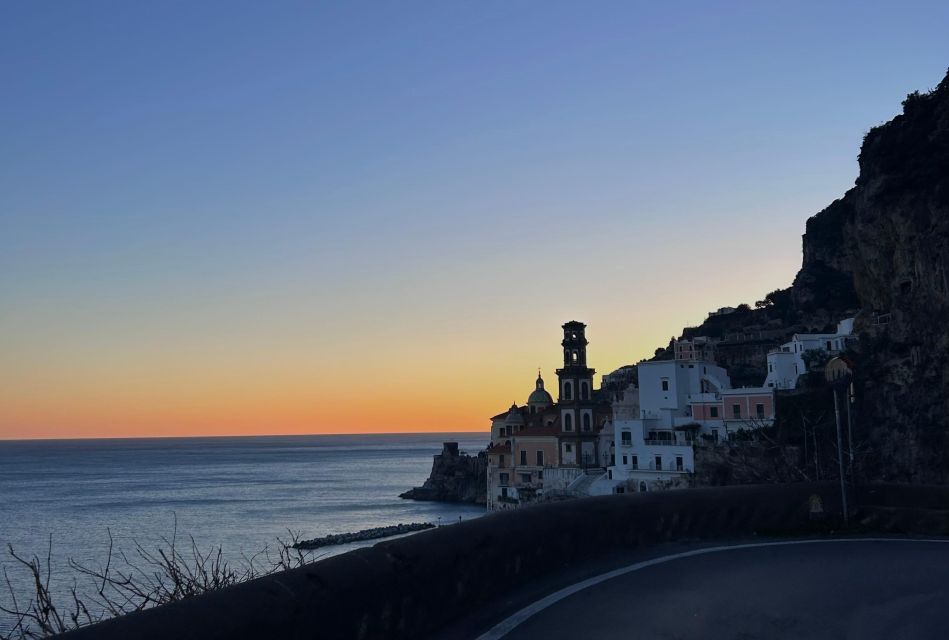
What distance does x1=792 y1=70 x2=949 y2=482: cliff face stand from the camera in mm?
54969

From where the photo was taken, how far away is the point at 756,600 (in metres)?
9.20

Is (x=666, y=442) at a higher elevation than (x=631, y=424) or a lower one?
lower

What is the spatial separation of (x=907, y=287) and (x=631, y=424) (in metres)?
28.2

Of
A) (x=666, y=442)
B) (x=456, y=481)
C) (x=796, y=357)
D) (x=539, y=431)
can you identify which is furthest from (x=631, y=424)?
(x=456, y=481)

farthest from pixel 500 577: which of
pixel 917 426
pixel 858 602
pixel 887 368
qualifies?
pixel 887 368

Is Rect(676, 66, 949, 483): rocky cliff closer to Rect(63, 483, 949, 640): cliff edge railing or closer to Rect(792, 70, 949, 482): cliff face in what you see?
Rect(792, 70, 949, 482): cliff face

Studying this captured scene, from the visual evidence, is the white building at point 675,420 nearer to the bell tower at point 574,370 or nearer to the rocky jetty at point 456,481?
the bell tower at point 574,370

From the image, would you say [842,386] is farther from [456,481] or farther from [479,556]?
[456,481]

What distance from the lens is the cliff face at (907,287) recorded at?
2164 inches

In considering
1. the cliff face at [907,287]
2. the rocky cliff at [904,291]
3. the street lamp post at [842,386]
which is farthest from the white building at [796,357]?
the street lamp post at [842,386]

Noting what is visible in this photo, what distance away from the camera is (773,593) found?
9.51 m

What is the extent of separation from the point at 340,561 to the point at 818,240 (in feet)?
465

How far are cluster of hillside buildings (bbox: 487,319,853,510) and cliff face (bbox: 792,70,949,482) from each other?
12.4 meters

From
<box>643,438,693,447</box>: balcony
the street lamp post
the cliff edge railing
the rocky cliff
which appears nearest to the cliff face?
the rocky cliff
